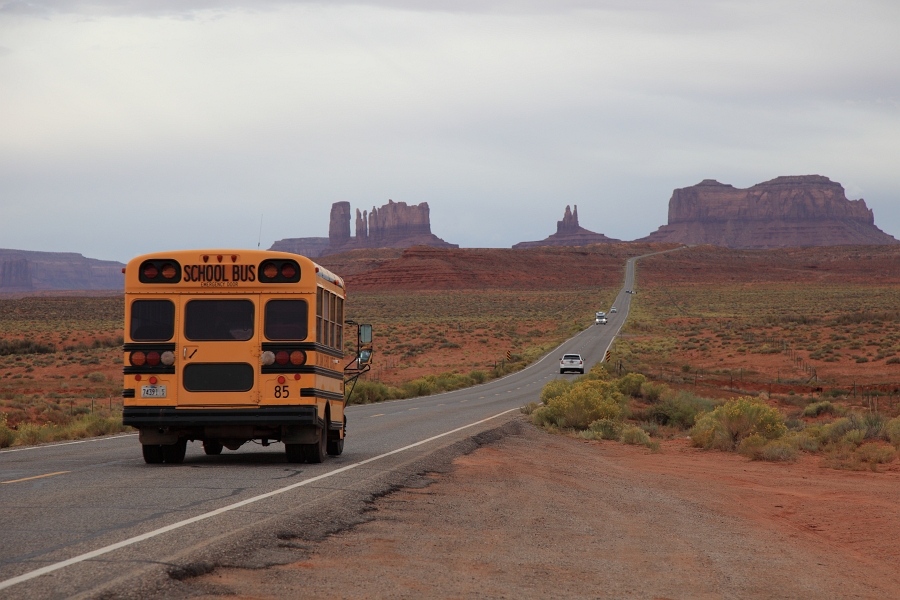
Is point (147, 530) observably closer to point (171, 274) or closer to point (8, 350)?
point (171, 274)

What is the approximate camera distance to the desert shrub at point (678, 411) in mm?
26562

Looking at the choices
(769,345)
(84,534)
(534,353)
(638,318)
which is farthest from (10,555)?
(638,318)

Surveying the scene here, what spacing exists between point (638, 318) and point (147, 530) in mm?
88441

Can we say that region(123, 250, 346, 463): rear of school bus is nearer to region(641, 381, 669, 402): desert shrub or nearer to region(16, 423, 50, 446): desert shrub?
region(16, 423, 50, 446): desert shrub

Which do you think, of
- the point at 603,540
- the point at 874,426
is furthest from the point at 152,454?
the point at 874,426

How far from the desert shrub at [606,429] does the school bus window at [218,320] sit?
11298 millimetres

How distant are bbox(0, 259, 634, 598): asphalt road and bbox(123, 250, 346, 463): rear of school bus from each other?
784 mm

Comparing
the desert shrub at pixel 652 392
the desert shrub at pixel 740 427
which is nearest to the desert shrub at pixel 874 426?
the desert shrub at pixel 740 427

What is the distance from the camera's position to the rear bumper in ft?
40.0

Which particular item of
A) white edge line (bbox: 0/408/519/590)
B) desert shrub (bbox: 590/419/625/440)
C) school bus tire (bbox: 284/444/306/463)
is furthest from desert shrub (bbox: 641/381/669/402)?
school bus tire (bbox: 284/444/306/463)

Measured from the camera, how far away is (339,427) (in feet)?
47.1

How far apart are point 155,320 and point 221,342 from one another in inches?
35.7

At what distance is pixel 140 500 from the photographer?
957 cm

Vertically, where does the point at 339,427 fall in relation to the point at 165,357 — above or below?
below
